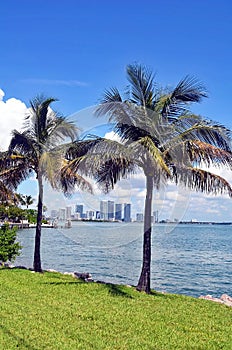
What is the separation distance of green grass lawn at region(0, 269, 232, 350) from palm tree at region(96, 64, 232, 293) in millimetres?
1946

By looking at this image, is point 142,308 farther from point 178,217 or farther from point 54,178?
point 54,178

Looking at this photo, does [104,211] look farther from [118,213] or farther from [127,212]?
[127,212]

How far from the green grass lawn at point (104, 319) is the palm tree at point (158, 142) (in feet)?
6.39

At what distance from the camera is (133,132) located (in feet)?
34.8

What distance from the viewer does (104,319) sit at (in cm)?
754

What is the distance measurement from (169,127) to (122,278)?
912 cm

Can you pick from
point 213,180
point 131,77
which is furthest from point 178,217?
point 131,77

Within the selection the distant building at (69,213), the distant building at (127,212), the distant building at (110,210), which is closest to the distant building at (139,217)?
the distant building at (127,212)

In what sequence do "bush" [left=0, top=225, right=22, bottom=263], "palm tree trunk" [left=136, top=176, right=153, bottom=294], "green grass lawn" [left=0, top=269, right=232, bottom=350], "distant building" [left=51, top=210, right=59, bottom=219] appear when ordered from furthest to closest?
"bush" [left=0, top=225, right=22, bottom=263], "distant building" [left=51, top=210, right=59, bottom=219], "palm tree trunk" [left=136, top=176, right=153, bottom=294], "green grass lawn" [left=0, top=269, right=232, bottom=350]

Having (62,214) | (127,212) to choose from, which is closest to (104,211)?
(127,212)

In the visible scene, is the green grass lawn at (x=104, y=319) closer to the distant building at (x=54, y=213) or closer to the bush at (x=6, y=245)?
the distant building at (x=54, y=213)

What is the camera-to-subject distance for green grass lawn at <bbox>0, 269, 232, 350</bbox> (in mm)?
6145

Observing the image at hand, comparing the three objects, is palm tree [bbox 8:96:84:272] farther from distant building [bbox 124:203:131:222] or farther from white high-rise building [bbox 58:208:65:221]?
distant building [bbox 124:203:131:222]

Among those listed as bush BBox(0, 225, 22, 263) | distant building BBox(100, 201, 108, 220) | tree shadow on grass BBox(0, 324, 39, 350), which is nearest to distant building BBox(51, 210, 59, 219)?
distant building BBox(100, 201, 108, 220)
